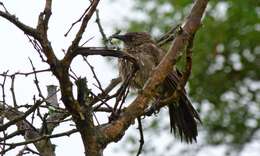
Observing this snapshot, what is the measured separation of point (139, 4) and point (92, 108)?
19.7 feet

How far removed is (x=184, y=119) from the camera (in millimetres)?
5242

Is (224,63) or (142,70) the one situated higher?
(224,63)

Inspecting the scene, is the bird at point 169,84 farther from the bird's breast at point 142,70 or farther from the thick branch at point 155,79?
the thick branch at point 155,79

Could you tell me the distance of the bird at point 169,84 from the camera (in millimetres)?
5117

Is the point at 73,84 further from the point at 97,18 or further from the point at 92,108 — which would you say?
the point at 97,18

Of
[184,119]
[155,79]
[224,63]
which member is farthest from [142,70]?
[224,63]

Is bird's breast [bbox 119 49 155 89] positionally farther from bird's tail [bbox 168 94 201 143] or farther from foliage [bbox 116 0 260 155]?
foliage [bbox 116 0 260 155]

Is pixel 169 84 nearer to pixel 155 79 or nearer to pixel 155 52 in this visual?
pixel 155 52

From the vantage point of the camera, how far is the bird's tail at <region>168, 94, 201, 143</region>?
16.7 ft

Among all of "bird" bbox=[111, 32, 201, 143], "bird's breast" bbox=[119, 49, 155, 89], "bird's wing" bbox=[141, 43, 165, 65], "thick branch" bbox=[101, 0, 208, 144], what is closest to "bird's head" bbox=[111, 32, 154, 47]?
"bird" bbox=[111, 32, 201, 143]

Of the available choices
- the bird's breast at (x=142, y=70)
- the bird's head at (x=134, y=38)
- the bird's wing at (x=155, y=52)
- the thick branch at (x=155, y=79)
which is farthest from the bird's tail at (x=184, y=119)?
the thick branch at (x=155, y=79)

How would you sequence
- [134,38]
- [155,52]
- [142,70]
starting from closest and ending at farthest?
[142,70]
[155,52]
[134,38]

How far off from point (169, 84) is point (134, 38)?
1074mm

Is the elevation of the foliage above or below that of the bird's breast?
above
